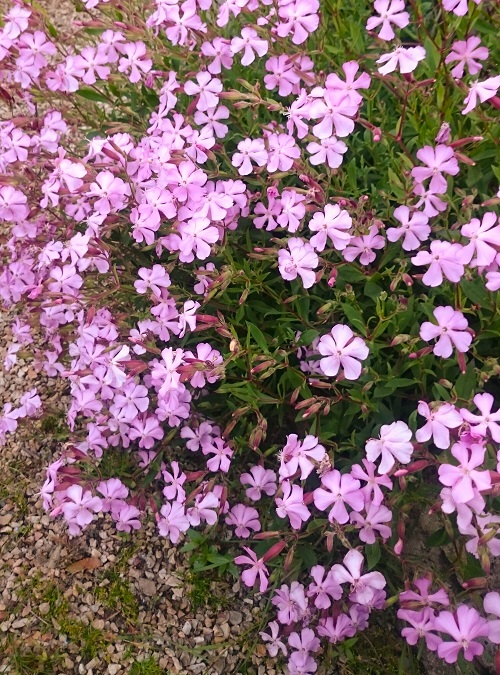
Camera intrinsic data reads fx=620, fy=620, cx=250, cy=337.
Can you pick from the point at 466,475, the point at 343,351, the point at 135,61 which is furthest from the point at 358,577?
the point at 135,61

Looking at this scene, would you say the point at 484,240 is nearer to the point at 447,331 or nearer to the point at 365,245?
the point at 447,331

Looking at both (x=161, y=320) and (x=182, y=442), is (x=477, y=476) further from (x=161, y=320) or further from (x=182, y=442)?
(x=182, y=442)

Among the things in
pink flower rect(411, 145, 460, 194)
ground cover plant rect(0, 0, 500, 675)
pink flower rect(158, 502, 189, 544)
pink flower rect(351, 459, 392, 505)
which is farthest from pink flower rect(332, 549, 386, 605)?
pink flower rect(411, 145, 460, 194)

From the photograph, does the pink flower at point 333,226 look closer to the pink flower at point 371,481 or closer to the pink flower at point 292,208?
the pink flower at point 292,208

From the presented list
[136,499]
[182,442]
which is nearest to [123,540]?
[136,499]

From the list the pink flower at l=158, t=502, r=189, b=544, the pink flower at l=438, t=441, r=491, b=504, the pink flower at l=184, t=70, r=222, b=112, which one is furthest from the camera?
the pink flower at l=184, t=70, r=222, b=112

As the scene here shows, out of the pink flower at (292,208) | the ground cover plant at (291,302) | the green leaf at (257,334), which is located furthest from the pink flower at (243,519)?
the pink flower at (292,208)

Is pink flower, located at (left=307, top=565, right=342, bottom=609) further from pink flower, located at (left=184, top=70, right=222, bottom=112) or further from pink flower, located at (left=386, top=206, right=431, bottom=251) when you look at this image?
pink flower, located at (left=184, top=70, right=222, bottom=112)
